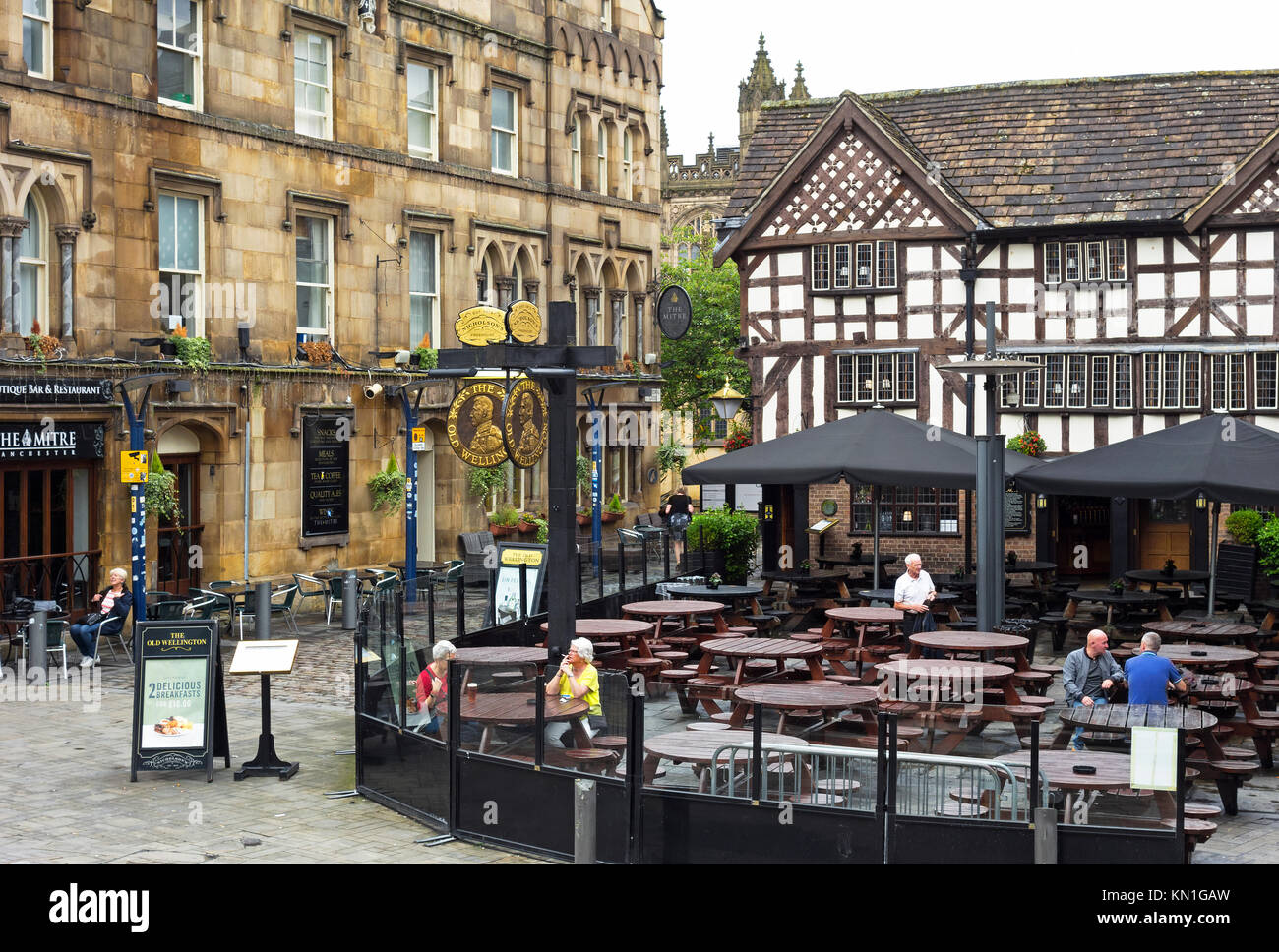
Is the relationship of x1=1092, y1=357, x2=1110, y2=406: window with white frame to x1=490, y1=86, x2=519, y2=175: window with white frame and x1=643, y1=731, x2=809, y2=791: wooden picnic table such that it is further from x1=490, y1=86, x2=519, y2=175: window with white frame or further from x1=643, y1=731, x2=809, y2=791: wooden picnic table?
x1=643, y1=731, x2=809, y2=791: wooden picnic table

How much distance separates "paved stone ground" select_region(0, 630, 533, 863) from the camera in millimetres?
12180

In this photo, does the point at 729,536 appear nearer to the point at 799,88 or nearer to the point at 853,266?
the point at 853,266

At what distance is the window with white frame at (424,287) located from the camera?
31.2 meters

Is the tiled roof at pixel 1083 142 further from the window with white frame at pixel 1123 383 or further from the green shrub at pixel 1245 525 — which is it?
the green shrub at pixel 1245 525

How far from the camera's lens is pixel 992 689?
50.7ft

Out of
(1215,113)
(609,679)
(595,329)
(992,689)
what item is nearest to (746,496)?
(595,329)

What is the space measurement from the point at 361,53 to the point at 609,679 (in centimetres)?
2057

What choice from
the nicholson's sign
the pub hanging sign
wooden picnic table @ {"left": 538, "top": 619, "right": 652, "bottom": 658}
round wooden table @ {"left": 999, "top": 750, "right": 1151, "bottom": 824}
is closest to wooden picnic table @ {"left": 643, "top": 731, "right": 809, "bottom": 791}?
round wooden table @ {"left": 999, "top": 750, "right": 1151, "bottom": 824}

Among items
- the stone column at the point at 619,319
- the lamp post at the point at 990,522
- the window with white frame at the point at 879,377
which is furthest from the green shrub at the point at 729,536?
the stone column at the point at 619,319

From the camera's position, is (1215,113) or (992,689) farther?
(1215,113)

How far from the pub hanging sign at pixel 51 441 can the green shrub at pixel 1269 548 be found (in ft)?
57.1

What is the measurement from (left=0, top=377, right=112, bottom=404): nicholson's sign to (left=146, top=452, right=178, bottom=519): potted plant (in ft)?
3.87

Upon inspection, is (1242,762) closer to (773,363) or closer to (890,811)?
(890,811)

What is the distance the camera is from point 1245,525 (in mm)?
27297
